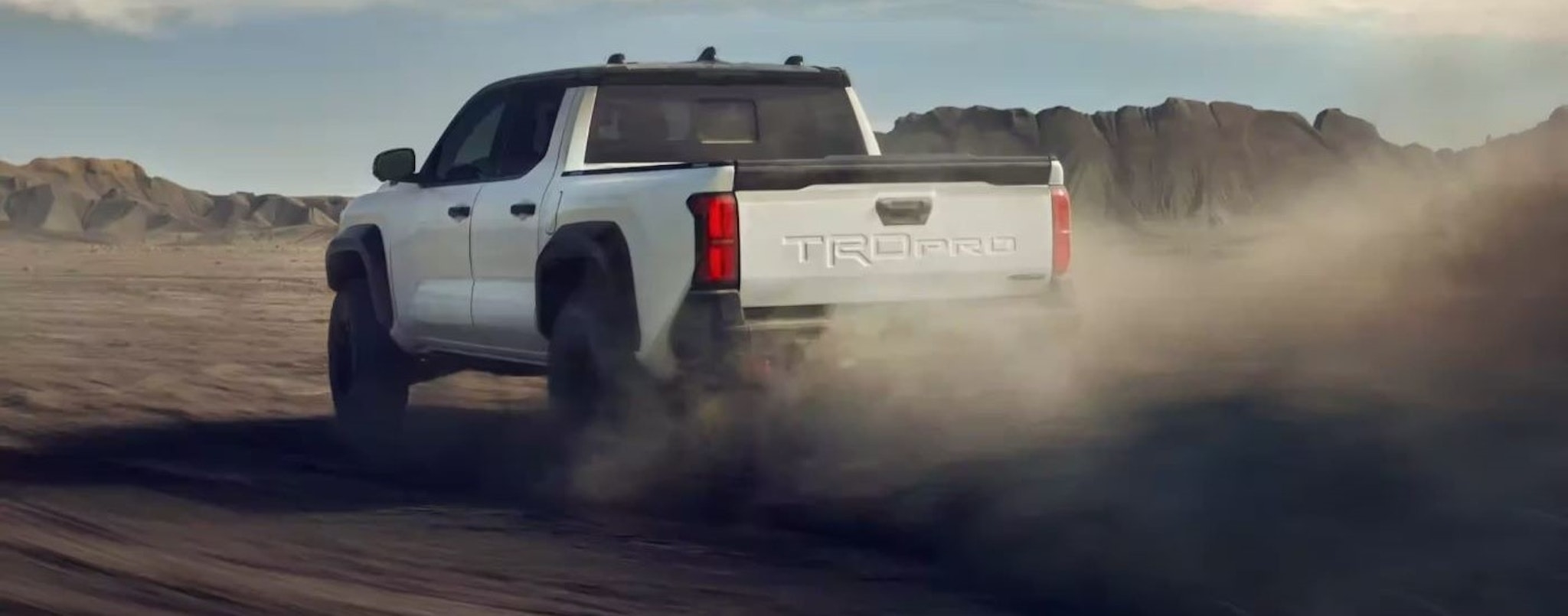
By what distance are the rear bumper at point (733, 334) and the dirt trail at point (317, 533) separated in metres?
0.67

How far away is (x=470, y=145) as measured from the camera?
11.1 m

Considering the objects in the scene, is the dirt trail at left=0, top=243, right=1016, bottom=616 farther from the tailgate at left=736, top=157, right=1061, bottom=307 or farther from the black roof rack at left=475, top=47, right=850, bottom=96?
the black roof rack at left=475, top=47, right=850, bottom=96

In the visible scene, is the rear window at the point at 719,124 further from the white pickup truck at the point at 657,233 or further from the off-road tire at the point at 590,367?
the off-road tire at the point at 590,367

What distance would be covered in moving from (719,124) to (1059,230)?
7.26 feet

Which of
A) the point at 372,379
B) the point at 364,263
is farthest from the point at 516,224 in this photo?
the point at 372,379

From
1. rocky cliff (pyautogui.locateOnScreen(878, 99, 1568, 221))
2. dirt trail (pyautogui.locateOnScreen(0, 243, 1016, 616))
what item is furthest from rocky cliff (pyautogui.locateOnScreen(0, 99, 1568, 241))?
dirt trail (pyautogui.locateOnScreen(0, 243, 1016, 616))

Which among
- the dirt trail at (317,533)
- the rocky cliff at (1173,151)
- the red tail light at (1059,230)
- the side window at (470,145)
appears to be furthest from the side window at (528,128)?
the rocky cliff at (1173,151)

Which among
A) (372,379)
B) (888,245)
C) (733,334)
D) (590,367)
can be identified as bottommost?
(372,379)

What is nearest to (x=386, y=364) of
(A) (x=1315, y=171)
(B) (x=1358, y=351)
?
(B) (x=1358, y=351)

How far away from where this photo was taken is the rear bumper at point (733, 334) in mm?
8133

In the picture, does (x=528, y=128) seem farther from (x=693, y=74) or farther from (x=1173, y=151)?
(x=1173, y=151)

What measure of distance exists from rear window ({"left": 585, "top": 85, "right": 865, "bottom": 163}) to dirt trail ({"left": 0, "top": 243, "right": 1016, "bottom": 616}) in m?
1.67

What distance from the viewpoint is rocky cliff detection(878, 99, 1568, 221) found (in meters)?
160

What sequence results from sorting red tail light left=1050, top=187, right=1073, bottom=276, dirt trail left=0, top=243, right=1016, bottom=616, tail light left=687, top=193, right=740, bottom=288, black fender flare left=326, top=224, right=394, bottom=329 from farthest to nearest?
black fender flare left=326, top=224, right=394, bottom=329
red tail light left=1050, top=187, right=1073, bottom=276
tail light left=687, top=193, right=740, bottom=288
dirt trail left=0, top=243, right=1016, bottom=616
